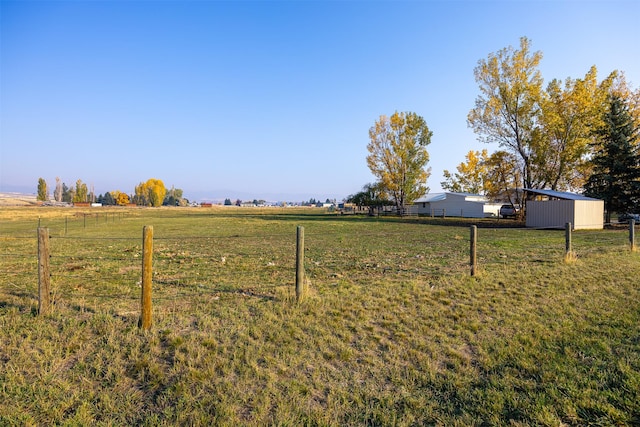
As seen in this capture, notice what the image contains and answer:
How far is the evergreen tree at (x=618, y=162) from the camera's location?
25016 mm

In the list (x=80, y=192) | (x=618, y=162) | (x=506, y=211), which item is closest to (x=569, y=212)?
(x=618, y=162)

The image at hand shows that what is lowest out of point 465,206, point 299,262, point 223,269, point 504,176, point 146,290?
point 223,269

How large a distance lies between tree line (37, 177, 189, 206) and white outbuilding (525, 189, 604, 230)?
5019 inches

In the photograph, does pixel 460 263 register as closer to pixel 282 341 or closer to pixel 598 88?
pixel 282 341

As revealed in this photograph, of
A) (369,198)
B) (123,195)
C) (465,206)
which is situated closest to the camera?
(465,206)

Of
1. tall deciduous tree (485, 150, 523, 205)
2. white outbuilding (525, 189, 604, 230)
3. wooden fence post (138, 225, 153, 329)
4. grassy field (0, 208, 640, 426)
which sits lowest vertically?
grassy field (0, 208, 640, 426)

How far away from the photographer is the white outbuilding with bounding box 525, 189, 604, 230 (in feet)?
75.6

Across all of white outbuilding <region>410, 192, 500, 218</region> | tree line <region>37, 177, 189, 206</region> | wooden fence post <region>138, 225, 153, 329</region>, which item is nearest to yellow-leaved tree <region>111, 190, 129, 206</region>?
tree line <region>37, 177, 189, 206</region>

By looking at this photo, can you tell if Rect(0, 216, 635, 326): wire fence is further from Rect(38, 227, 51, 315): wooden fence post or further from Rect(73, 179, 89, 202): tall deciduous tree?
Rect(73, 179, 89, 202): tall deciduous tree

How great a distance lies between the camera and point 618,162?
25.2m

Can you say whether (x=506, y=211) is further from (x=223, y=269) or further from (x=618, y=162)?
(x=223, y=269)

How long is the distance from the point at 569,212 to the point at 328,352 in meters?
26.0

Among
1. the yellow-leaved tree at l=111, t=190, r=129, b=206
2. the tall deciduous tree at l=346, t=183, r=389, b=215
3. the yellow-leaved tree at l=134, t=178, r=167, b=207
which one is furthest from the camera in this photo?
the yellow-leaved tree at l=111, t=190, r=129, b=206

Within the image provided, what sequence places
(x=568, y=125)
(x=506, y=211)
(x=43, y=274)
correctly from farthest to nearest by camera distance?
(x=506, y=211) < (x=568, y=125) < (x=43, y=274)
